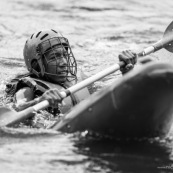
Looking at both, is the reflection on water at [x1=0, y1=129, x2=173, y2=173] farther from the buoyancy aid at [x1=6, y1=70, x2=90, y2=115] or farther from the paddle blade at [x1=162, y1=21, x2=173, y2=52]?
the paddle blade at [x1=162, y1=21, x2=173, y2=52]

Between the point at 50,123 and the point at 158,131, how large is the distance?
114cm

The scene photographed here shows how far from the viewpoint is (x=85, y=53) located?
30.8ft

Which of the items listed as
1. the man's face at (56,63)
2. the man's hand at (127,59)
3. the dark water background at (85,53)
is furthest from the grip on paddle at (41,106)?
the man's hand at (127,59)

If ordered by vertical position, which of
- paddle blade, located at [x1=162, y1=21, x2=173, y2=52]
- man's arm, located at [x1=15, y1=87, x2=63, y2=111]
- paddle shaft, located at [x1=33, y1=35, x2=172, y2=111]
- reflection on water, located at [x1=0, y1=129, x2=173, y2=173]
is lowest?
reflection on water, located at [x1=0, y1=129, x2=173, y2=173]

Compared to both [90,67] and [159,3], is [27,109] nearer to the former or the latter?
[90,67]

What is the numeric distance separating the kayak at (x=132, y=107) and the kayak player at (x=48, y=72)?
0.90m

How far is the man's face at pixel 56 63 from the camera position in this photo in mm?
6105

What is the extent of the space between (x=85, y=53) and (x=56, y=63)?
10.9 feet

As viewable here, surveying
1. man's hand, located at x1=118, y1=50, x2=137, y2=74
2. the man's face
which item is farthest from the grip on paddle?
man's hand, located at x1=118, y1=50, x2=137, y2=74

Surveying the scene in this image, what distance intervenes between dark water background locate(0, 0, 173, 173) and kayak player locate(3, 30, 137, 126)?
2.23 ft

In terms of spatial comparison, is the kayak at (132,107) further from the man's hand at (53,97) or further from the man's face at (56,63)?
the man's face at (56,63)

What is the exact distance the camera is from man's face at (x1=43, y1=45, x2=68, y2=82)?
6.11 meters

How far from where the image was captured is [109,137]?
4.96 m

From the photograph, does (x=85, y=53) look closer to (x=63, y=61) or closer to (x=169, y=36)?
(x=169, y=36)
